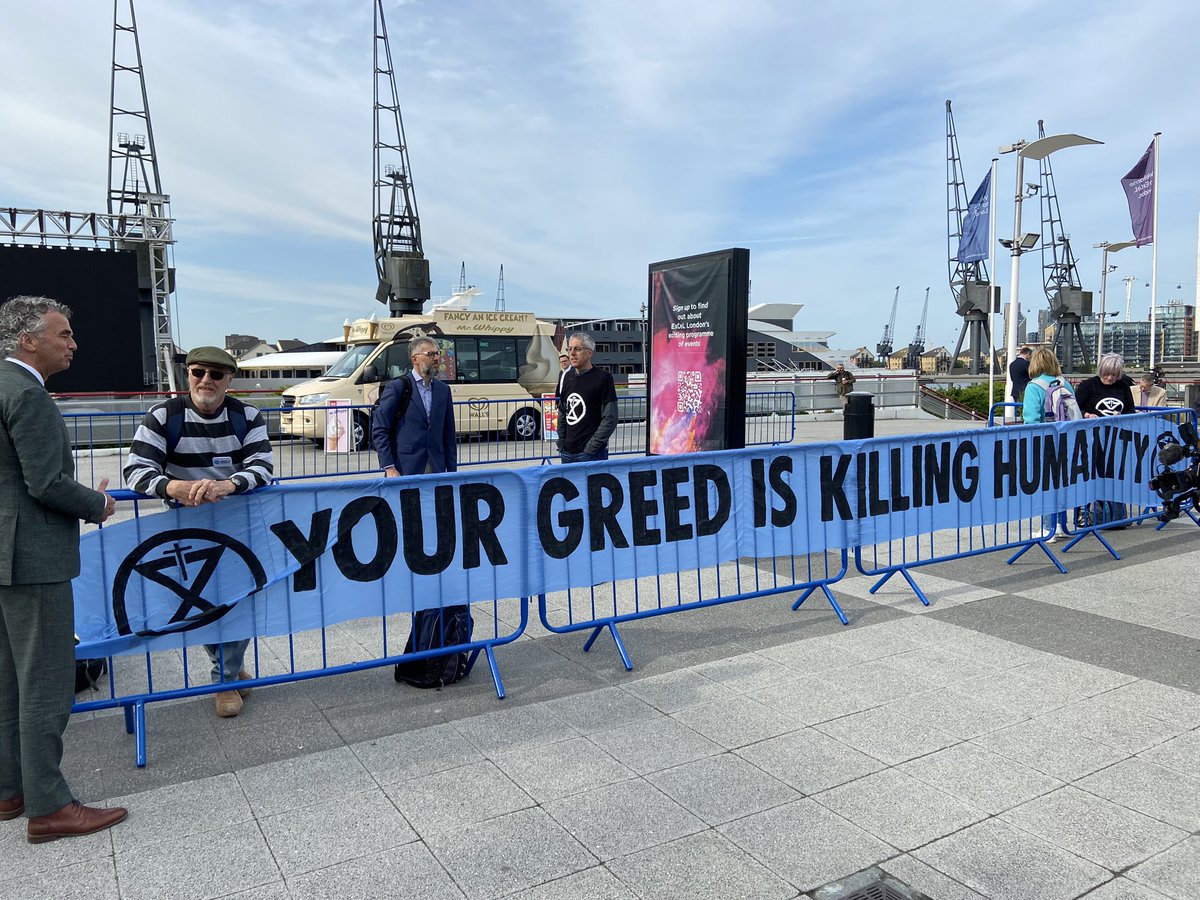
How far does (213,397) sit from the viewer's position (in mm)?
4172

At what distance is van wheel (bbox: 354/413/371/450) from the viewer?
15.4 metres

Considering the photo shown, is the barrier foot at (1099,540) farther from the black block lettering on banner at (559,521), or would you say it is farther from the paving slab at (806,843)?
the paving slab at (806,843)

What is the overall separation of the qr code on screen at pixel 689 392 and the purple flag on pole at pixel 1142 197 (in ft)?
79.6

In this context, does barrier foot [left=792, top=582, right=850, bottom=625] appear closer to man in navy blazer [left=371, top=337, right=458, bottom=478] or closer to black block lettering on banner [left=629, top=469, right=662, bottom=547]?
black block lettering on banner [left=629, top=469, right=662, bottom=547]

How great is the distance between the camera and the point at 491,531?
15.6 feet

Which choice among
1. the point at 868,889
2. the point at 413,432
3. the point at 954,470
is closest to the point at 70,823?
the point at 868,889

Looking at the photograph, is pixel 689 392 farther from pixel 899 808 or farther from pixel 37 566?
pixel 37 566

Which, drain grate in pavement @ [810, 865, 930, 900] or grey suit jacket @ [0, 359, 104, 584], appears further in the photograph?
grey suit jacket @ [0, 359, 104, 584]

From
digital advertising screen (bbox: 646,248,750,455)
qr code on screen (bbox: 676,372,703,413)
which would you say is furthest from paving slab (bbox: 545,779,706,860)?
qr code on screen (bbox: 676,372,703,413)

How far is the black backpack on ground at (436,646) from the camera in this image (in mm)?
4742

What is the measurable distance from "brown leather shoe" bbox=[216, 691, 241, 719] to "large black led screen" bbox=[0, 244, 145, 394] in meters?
31.2

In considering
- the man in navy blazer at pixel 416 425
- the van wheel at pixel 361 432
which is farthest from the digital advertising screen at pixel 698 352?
the van wheel at pixel 361 432

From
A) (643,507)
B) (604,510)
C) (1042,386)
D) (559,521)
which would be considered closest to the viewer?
(559,521)

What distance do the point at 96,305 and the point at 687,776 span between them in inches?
1351
